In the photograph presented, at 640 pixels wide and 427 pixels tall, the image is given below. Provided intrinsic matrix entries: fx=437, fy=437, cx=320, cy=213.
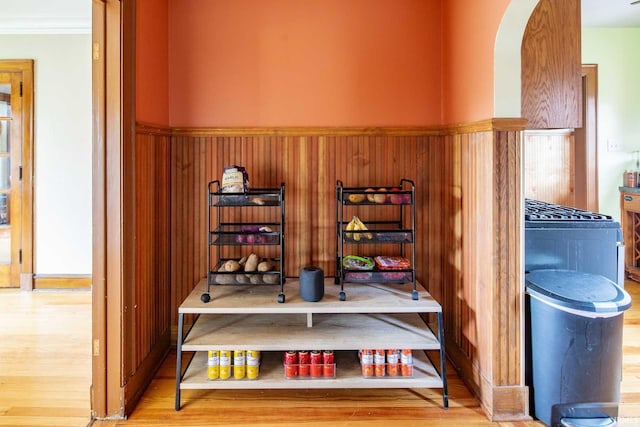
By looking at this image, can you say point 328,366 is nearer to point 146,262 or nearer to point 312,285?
point 312,285

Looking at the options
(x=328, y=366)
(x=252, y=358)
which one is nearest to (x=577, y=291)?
(x=328, y=366)

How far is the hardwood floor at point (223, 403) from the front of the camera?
83.4 inches

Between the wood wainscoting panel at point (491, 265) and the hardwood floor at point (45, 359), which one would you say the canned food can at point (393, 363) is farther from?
the hardwood floor at point (45, 359)

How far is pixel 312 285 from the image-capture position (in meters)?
2.32

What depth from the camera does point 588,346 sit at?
195cm

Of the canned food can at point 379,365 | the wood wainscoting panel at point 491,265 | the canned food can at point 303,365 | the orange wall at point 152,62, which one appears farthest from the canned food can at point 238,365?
the orange wall at point 152,62

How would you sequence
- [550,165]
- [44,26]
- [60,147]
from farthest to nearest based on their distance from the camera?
[550,165], [60,147], [44,26]

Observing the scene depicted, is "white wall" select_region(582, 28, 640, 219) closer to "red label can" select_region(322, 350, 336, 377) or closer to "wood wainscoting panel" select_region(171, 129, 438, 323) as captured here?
"wood wainscoting panel" select_region(171, 129, 438, 323)

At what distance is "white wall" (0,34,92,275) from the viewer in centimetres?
420

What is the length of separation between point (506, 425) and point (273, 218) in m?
1.73

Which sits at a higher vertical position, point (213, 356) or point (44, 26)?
point (44, 26)

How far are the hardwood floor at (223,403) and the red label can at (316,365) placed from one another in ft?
0.57

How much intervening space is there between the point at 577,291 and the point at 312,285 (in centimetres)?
126

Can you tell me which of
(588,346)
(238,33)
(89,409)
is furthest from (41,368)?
(588,346)
